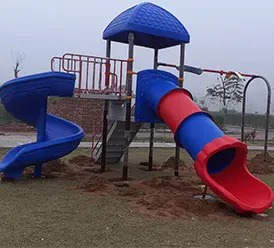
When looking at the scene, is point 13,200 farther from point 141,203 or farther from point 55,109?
point 55,109

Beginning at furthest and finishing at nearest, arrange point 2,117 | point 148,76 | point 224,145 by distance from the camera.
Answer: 1. point 2,117
2. point 148,76
3. point 224,145

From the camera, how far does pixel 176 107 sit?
7.86 meters

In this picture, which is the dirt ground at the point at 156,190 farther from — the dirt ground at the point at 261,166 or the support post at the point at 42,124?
the support post at the point at 42,124

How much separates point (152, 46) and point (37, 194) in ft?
18.1

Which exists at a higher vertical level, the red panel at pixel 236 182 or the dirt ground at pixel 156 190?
the red panel at pixel 236 182

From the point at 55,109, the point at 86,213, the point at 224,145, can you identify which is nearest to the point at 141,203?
the point at 86,213

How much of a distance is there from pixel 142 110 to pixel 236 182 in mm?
2843

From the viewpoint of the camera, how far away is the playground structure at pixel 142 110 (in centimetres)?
689

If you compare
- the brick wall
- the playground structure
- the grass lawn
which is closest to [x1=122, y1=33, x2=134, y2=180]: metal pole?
the playground structure

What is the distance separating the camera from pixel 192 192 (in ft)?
26.5

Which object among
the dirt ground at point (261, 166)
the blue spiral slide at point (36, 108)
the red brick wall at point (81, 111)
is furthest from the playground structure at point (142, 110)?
the red brick wall at point (81, 111)

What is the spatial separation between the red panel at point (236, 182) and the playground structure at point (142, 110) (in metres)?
0.01

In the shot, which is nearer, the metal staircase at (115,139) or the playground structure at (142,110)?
the playground structure at (142,110)

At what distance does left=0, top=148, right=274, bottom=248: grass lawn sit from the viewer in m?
4.84
